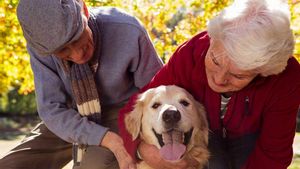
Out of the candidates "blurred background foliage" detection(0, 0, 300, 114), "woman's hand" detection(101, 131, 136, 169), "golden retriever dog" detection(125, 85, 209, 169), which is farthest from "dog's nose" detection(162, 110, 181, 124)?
"blurred background foliage" detection(0, 0, 300, 114)

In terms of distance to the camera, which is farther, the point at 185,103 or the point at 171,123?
the point at 185,103

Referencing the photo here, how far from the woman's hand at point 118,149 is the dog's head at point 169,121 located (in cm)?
12

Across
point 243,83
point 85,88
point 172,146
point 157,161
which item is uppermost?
point 243,83

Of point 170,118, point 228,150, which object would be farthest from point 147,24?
point 170,118

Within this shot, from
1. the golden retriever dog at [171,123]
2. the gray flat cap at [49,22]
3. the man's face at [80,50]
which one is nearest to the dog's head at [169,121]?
the golden retriever dog at [171,123]

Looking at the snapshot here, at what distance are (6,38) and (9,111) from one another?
250 inches

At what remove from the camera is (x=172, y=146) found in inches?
106

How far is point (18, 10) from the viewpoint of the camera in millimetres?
2625

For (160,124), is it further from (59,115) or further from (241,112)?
(59,115)

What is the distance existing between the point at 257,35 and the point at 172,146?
0.75m

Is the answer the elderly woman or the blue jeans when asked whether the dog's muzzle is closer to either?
the elderly woman

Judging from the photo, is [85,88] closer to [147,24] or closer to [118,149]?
[118,149]

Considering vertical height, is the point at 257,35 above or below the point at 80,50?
above

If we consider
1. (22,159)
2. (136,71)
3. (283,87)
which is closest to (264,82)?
(283,87)
